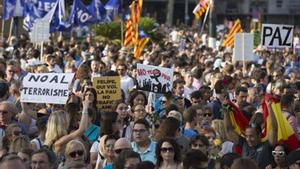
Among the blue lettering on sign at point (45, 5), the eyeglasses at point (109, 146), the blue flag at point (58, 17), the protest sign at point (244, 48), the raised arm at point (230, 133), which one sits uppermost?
the blue lettering on sign at point (45, 5)

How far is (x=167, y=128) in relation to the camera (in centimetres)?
1057

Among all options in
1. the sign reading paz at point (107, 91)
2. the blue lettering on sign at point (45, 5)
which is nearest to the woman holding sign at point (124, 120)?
the sign reading paz at point (107, 91)

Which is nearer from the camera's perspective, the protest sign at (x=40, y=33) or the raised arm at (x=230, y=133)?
the raised arm at (x=230, y=133)

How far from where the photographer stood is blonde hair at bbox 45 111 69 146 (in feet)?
34.9

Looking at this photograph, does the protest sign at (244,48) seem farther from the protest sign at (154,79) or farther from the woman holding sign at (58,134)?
the woman holding sign at (58,134)

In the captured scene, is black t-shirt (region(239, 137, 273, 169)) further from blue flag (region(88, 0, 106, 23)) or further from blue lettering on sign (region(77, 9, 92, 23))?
blue flag (region(88, 0, 106, 23))

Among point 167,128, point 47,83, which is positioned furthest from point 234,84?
point 167,128

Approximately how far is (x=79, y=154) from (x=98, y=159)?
0.87 metres

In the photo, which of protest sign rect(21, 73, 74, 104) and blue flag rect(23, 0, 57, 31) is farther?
blue flag rect(23, 0, 57, 31)

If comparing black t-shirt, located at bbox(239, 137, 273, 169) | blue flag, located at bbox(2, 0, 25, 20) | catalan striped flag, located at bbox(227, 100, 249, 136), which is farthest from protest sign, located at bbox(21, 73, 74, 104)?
blue flag, located at bbox(2, 0, 25, 20)

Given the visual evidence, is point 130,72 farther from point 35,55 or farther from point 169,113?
point 169,113

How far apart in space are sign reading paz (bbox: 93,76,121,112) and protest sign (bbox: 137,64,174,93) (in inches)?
19.1

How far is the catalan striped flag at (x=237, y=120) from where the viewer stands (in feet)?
39.3

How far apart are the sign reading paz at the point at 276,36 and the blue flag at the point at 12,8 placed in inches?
393
